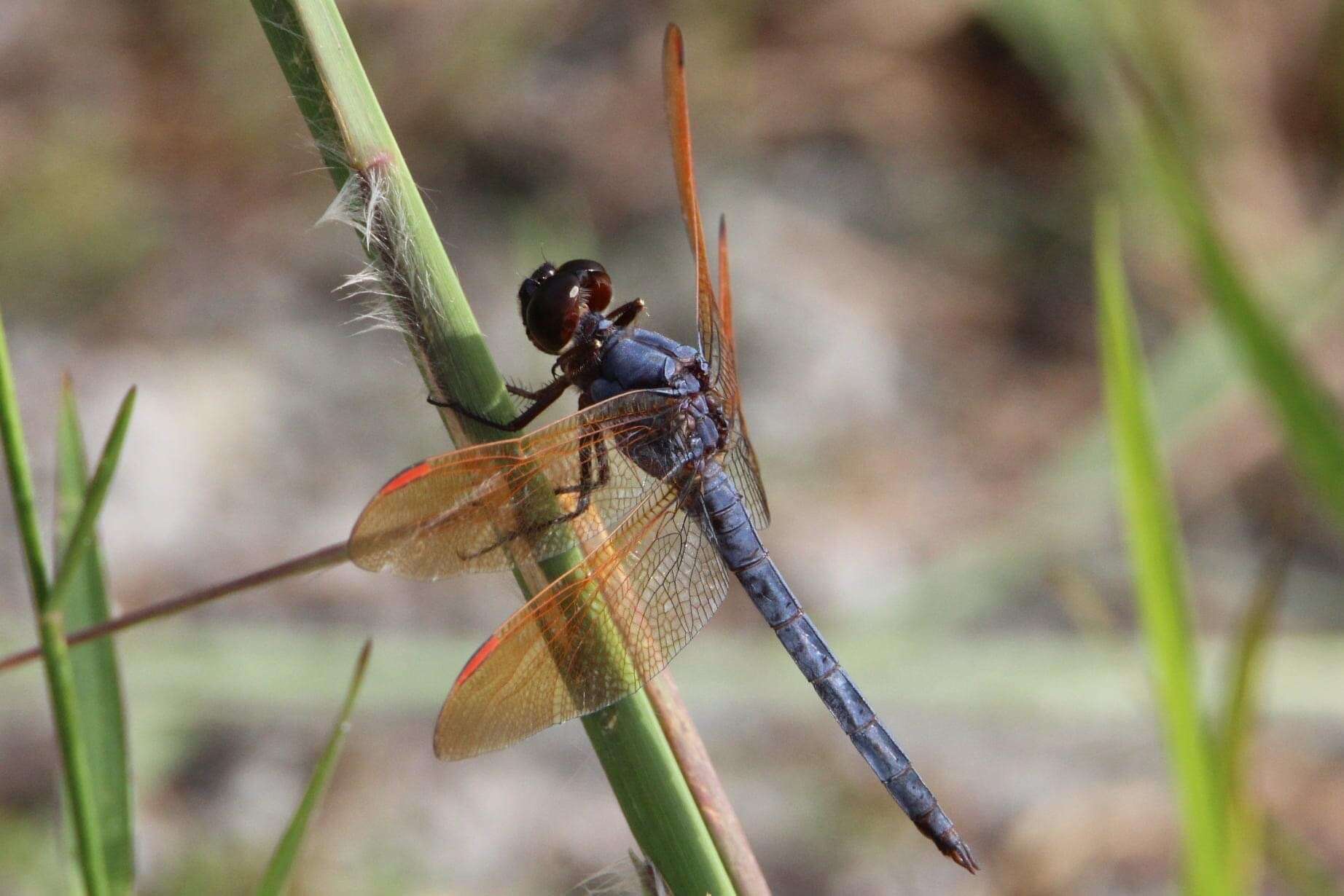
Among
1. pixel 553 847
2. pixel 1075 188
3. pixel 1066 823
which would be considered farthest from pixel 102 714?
pixel 1075 188

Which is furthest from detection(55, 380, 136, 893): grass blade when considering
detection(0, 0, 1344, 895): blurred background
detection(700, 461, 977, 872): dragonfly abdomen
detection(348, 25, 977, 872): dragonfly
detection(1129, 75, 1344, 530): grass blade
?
detection(0, 0, 1344, 895): blurred background

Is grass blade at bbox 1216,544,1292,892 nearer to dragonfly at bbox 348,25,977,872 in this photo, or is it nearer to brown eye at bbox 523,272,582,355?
dragonfly at bbox 348,25,977,872

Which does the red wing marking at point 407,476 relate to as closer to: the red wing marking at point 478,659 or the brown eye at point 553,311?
the red wing marking at point 478,659

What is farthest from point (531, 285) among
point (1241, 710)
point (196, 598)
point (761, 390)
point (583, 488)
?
point (761, 390)

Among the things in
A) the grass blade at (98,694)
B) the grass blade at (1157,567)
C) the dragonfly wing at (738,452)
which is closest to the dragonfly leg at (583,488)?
the dragonfly wing at (738,452)

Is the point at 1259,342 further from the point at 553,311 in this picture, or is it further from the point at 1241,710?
the point at 553,311

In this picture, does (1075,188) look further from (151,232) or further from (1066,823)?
(151,232)
